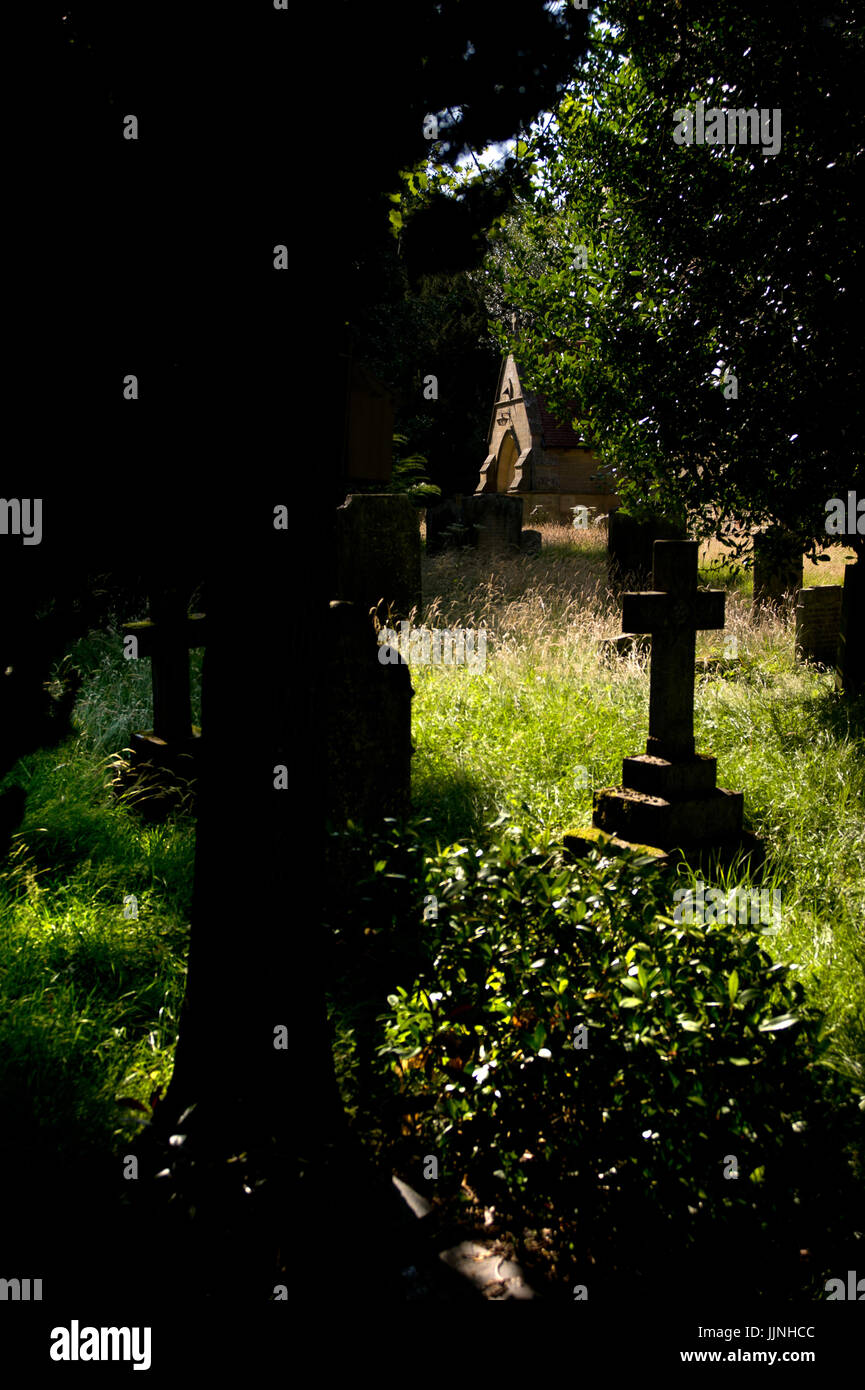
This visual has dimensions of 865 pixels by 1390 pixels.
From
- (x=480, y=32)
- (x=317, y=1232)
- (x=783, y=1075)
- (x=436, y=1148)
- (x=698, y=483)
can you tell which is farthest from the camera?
(x=698, y=483)

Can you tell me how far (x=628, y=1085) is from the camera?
2.30 meters

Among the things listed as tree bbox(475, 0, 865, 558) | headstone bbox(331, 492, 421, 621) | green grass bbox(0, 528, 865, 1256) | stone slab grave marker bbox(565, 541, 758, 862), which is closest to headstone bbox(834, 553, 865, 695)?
green grass bbox(0, 528, 865, 1256)

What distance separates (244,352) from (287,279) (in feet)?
0.67

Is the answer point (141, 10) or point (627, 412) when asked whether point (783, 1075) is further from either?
point (627, 412)

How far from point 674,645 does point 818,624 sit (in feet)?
15.5

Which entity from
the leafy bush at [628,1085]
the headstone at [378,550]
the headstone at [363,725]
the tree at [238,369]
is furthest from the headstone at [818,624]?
the tree at [238,369]

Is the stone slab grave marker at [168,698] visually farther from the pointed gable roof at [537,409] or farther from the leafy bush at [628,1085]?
the pointed gable roof at [537,409]

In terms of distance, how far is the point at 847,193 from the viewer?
5.84m

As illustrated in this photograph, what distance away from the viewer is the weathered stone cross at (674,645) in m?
5.00

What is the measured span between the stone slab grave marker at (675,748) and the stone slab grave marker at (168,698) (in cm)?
247

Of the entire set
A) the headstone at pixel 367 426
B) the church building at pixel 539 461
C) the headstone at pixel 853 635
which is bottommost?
the headstone at pixel 853 635

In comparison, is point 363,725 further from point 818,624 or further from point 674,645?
point 818,624

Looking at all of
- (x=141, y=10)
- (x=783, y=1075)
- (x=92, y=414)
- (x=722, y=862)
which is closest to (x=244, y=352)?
(x=92, y=414)

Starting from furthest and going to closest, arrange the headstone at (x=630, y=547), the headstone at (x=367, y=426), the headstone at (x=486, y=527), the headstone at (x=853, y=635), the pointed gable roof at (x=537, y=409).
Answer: the pointed gable roof at (x=537, y=409)
the headstone at (x=486, y=527)
the headstone at (x=630, y=547)
the headstone at (x=853, y=635)
the headstone at (x=367, y=426)
